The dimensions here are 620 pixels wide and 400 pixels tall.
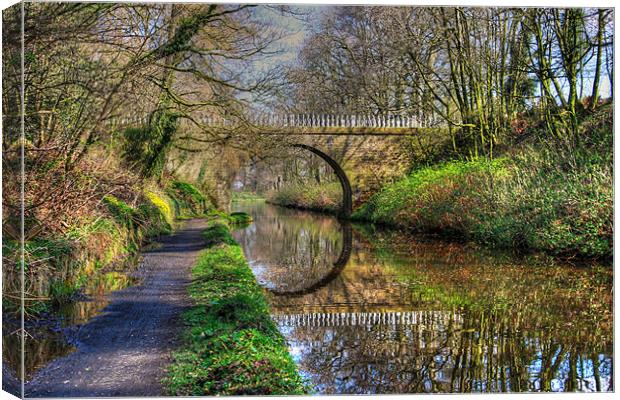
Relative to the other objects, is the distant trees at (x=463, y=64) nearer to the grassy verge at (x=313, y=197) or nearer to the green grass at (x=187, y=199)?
the green grass at (x=187, y=199)

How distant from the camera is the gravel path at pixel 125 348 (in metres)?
3.89

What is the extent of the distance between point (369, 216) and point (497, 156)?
8.21 m

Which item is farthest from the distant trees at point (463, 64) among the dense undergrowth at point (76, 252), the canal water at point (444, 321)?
the dense undergrowth at point (76, 252)

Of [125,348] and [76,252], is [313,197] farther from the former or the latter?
[125,348]

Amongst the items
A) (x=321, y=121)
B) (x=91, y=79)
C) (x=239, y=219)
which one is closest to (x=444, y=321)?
(x=91, y=79)

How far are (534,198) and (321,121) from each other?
29.5 feet

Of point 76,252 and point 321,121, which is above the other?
point 321,121

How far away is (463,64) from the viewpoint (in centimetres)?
1441

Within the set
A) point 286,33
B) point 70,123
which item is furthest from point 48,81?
point 286,33

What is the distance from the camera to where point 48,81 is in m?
5.82

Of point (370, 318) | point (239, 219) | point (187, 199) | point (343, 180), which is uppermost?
point (343, 180)

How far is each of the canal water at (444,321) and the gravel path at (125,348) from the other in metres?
1.06

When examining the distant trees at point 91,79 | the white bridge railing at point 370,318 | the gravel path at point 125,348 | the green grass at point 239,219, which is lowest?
the white bridge railing at point 370,318

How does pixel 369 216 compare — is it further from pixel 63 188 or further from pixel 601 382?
pixel 601 382
